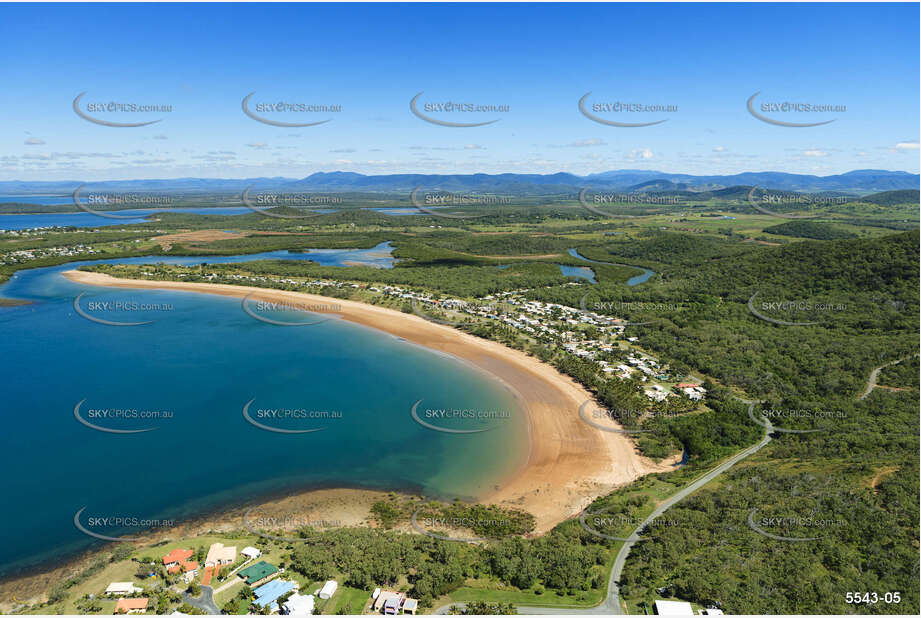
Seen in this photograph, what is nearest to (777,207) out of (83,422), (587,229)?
(587,229)

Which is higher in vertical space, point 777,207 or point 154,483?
point 777,207

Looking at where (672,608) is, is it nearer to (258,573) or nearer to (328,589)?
(328,589)

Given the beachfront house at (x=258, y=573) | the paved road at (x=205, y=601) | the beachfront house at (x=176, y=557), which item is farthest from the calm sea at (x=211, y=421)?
the paved road at (x=205, y=601)

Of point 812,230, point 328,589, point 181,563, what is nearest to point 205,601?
point 181,563

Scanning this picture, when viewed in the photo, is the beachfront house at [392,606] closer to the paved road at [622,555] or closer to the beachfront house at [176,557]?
the paved road at [622,555]

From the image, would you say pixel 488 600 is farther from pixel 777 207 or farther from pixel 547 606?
pixel 777 207
